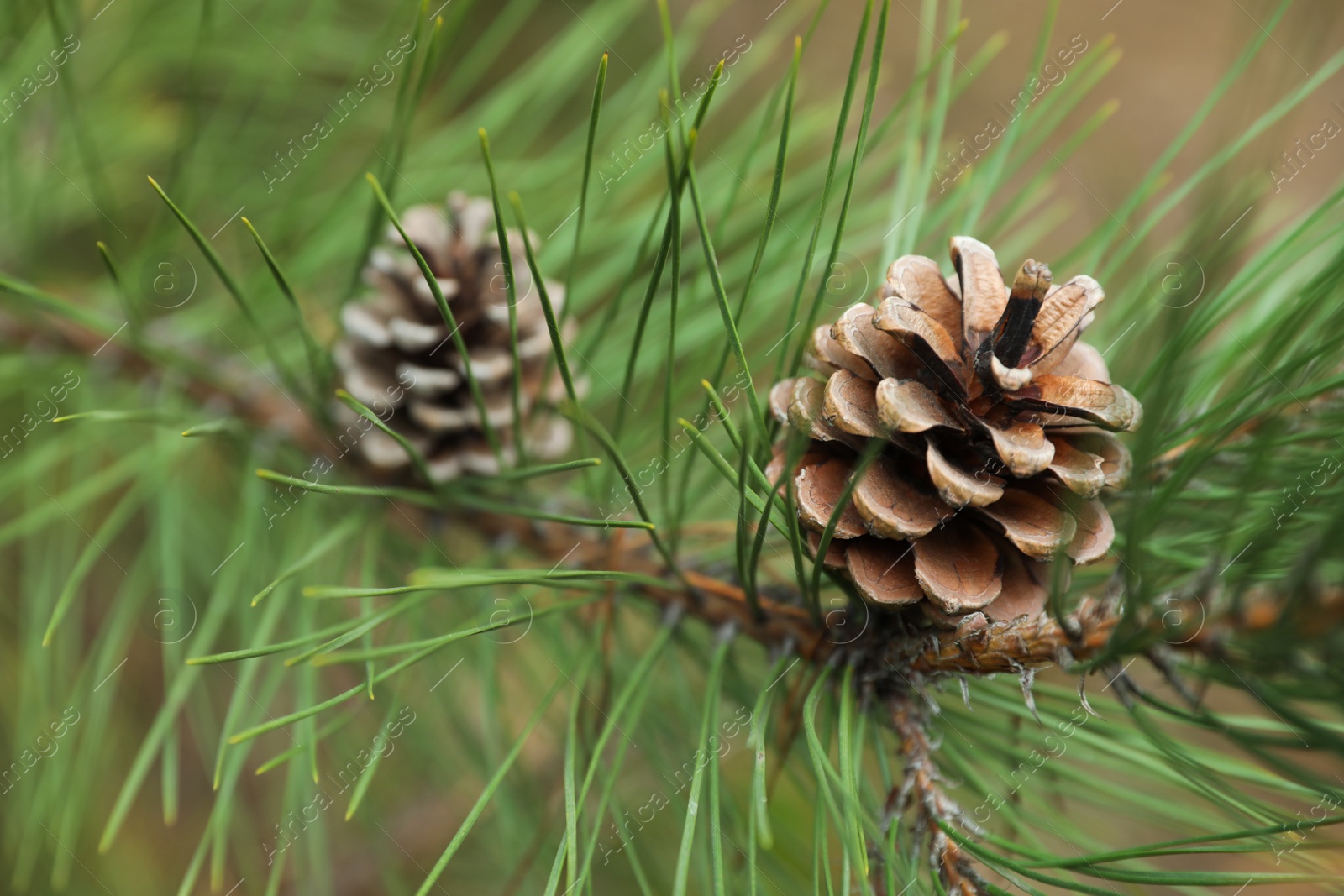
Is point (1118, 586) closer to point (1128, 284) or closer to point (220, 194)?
point (1128, 284)

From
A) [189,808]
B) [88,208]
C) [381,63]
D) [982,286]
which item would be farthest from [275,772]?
[982,286]

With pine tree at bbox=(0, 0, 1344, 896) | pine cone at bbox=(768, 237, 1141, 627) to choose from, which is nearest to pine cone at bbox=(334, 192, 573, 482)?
pine tree at bbox=(0, 0, 1344, 896)

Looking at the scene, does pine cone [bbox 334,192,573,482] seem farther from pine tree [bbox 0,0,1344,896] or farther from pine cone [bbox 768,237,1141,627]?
pine cone [bbox 768,237,1141,627]

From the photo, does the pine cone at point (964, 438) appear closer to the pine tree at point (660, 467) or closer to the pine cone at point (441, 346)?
the pine tree at point (660, 467)

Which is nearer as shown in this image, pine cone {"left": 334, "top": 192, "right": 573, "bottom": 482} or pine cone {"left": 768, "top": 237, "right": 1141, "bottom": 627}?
pine cone {"left": 768, "top": 237, "right": 1141, "bottom": 627}

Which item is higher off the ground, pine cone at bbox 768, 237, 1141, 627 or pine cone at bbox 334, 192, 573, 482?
pine cone at bbox 334, 192, 573, 482

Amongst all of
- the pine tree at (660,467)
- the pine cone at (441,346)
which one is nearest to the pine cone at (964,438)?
the pine tree at (660,467)
